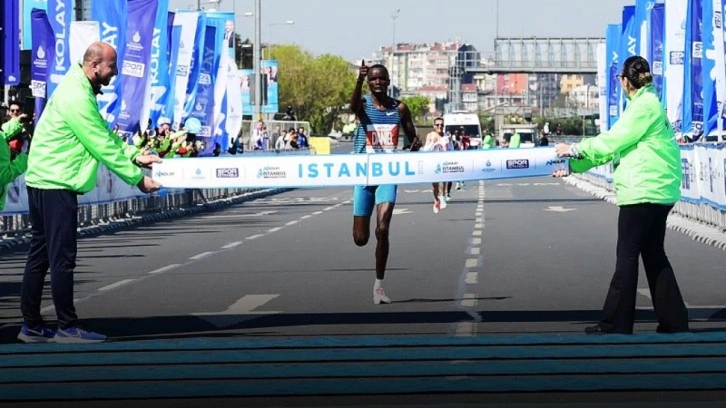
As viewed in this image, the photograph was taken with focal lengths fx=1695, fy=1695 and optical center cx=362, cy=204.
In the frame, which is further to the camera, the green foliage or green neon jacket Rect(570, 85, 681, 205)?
the green foliage

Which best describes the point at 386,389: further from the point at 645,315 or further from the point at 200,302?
the point at 200,302

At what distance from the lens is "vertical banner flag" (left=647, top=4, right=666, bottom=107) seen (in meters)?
38.7

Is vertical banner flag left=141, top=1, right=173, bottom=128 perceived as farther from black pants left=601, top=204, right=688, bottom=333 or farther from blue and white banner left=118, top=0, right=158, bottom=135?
black pants left=601, top=204, right=688, bottom=333

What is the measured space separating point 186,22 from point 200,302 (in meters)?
29.5

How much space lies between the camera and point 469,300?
569 inches

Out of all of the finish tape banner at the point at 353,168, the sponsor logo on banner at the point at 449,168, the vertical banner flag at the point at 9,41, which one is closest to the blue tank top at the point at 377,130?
the finish tape banner at the point at 353,168

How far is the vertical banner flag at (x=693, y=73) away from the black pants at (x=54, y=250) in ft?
72.2

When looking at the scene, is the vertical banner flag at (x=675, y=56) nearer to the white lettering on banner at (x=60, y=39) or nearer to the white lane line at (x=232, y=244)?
the white lettering on banner at (x=60, y=39)

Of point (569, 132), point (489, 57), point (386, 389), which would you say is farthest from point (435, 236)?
point (569, 132)

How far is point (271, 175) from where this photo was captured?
11.6 m

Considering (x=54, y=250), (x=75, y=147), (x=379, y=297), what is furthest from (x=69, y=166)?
(x=379, y=297)

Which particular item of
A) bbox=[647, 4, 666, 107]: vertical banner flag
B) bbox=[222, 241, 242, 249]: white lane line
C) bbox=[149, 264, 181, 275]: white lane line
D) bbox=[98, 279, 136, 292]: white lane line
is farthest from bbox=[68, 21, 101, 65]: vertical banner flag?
bbox=[647, 4, 666, 107]: vertical banner flag

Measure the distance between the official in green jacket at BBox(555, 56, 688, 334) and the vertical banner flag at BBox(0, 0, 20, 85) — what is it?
15.5m

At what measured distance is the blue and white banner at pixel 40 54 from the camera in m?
29.2
